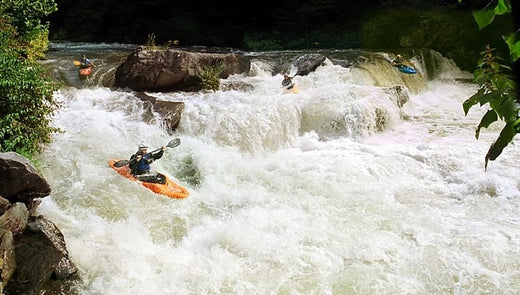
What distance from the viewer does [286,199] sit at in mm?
5164

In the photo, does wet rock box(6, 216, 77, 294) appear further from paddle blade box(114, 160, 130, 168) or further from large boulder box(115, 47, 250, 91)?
large boulder box(115, 47, 250, 91)

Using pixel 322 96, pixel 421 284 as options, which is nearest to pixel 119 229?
pixel 421 284

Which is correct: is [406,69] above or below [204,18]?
below

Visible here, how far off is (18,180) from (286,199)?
2.86m

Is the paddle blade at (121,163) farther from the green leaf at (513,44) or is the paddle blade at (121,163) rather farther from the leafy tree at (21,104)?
the green leaf at (513,44)

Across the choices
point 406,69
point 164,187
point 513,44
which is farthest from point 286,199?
point 406,69

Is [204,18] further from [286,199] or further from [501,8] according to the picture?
[501,8]

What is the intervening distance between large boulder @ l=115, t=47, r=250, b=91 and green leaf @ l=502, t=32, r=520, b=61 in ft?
26.0

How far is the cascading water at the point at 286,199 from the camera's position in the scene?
3.73 m

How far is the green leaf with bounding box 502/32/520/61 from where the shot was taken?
28.4 inches

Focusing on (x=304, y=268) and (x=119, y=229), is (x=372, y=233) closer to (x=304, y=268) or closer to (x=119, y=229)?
(x=304, y=268)

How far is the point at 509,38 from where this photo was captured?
0.72 meters

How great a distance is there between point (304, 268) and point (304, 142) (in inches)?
144

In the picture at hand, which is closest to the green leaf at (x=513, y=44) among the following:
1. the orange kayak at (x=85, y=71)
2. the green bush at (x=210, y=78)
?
the green bush at (x=210, y=78)
